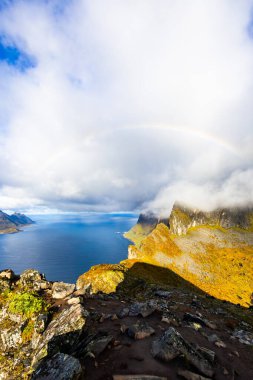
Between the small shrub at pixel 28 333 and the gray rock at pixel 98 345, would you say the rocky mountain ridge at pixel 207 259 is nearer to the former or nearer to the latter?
the small shrub at pixel 28 333

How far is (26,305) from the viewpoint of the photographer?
1650 cm

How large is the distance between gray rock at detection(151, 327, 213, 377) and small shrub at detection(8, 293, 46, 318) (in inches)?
379

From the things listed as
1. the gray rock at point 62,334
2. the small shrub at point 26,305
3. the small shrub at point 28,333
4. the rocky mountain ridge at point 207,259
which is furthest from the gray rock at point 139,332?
the rocky mountain ridge at point 207,259

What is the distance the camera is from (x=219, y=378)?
10516mm

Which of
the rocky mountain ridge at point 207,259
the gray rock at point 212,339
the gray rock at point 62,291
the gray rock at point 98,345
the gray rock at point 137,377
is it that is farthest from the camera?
the rocky mountain ridge at point 207,259

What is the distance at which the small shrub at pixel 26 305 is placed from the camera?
1616 cm

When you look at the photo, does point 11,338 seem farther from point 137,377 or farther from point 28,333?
point 137,377

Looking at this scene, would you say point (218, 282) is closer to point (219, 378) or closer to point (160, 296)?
point (160, 296)

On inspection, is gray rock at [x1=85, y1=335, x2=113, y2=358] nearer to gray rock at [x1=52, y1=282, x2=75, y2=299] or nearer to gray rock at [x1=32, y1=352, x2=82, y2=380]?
gray rock at [x1=32, y1=352, x2=82, y2=380]

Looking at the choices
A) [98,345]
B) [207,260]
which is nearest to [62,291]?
[98,345]

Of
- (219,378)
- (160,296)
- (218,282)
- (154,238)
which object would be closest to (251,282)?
(218,282)

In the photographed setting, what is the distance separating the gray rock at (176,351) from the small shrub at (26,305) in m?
9.62

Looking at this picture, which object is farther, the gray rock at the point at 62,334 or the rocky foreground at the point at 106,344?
the gray rock at the point at 62,334

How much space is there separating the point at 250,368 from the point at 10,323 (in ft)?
53.4
